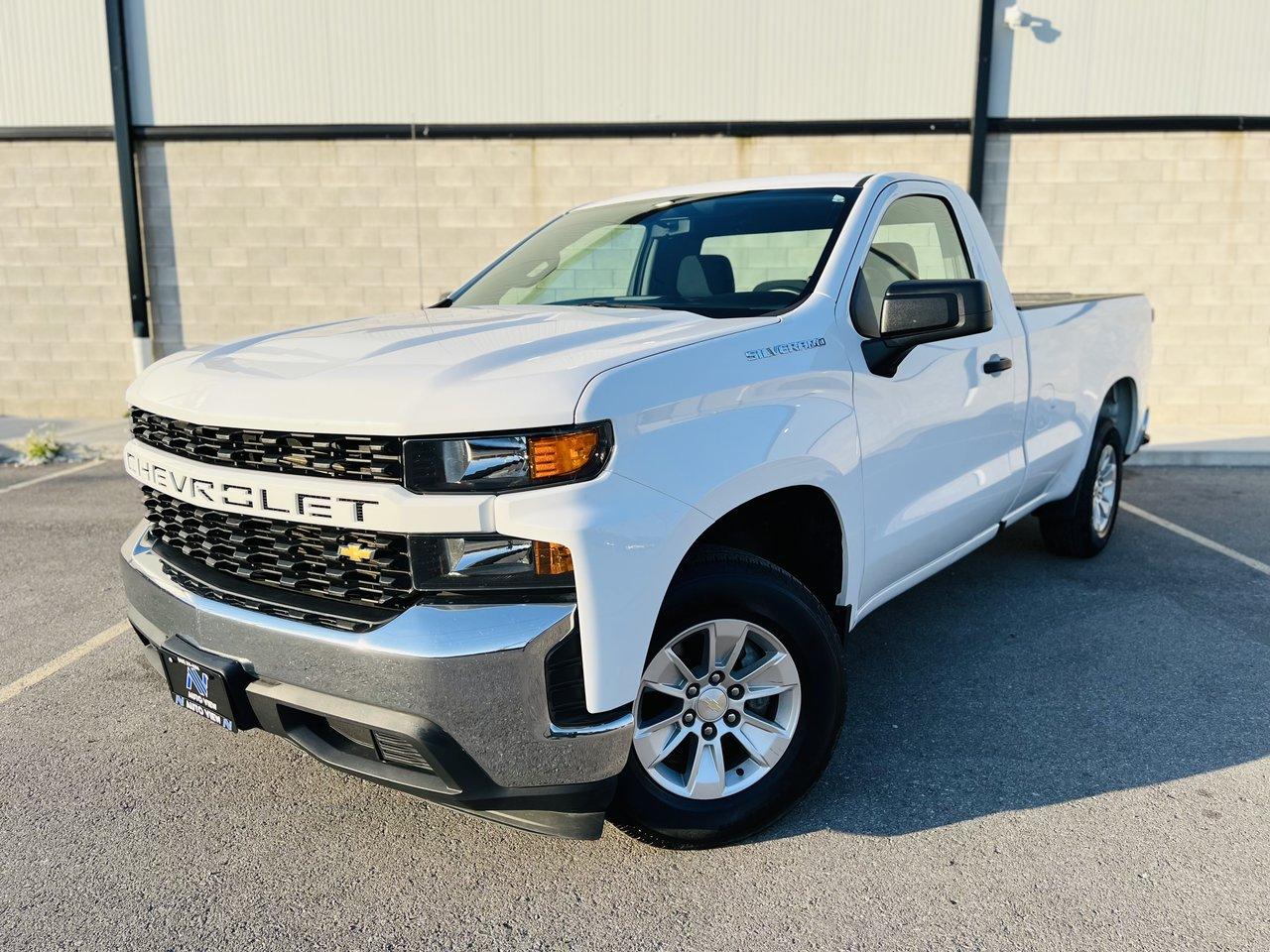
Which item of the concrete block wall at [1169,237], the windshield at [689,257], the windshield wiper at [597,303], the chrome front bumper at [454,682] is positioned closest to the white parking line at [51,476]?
the windshield at [689,257]

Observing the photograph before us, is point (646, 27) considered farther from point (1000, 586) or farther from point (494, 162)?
point (1000, 586)

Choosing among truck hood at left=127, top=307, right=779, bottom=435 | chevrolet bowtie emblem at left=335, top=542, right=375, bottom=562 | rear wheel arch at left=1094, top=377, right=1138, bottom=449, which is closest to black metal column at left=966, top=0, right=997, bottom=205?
rear wheel arch at left=1094, top=377, right=1138, bottom=449

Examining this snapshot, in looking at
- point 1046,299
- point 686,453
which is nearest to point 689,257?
point 686,453

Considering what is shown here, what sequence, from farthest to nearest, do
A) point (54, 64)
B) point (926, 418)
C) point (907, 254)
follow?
point (54, 64) < point (907, 254) < point (926, 418)

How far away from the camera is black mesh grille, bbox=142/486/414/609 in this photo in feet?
7.62

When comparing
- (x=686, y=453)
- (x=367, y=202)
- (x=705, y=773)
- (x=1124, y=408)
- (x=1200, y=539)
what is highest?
(x=367, y=202)

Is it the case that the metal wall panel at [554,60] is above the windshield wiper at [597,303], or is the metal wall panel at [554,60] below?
above

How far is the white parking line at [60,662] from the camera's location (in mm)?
3884

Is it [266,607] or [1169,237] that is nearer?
[266,607]

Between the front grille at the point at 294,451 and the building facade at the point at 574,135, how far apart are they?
8.17m

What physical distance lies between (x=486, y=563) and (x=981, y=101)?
9364 mm

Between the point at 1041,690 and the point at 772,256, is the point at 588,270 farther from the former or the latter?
the point at 1041,690

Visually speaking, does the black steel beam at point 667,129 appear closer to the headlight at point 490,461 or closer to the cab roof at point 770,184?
the cab roof at point 770,184

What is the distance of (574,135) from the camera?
10203 mm
